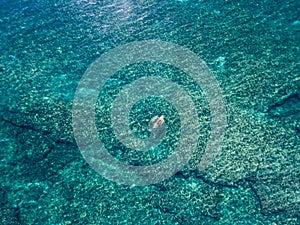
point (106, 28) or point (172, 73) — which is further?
point (106, 28)

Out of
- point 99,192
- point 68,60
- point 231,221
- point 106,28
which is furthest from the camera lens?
point 106,28

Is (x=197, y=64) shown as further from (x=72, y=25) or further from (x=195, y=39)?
(x=72, y=25)

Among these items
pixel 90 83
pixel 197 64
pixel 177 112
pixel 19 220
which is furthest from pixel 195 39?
pixel 19 220

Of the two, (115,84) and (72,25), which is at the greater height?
(72,25)

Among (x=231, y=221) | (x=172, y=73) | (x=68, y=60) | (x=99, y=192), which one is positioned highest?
(x=68, y=60)

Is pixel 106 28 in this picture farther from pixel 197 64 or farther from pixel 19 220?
pixel 19 220

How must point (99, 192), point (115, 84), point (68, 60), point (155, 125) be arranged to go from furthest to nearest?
point (68, 60) < point (115, 84) < point (155, 125) < point (99, 192)
